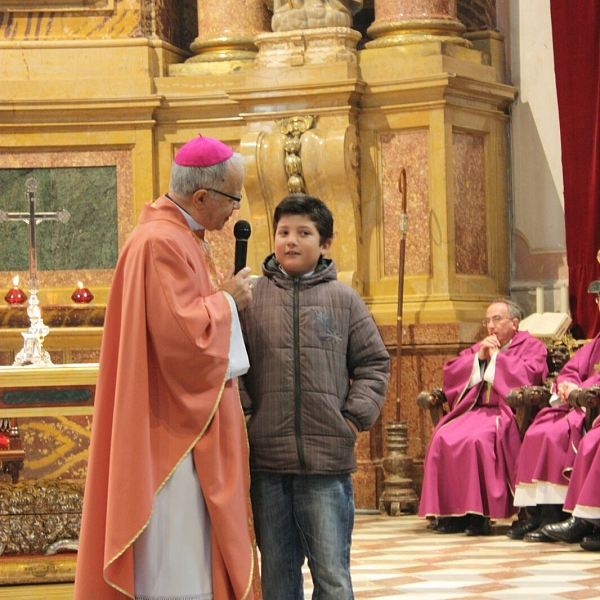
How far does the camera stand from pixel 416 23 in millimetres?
9258

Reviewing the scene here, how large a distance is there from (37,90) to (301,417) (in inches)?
241

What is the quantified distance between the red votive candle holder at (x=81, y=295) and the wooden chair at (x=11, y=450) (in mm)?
1908

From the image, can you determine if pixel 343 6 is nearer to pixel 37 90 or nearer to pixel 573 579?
pixel 37 90

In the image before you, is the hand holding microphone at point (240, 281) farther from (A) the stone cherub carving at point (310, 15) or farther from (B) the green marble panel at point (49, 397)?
(A) the stone cherub carving at point (310, 15)

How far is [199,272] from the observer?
155 inches

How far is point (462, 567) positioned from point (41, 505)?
6.94 feet

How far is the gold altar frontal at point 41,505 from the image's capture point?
560 centimetres

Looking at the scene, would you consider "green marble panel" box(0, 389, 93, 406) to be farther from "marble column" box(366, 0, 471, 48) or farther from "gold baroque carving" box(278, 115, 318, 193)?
"marble column" box(366, 0, 471, 48)

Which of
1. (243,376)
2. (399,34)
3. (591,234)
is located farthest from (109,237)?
(243,376)

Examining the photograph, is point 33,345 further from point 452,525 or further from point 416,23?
point 416,23

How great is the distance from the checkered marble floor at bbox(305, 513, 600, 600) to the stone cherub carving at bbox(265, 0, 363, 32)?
11.1 feet

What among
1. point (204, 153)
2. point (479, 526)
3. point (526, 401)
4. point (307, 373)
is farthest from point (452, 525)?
point (204, 153)

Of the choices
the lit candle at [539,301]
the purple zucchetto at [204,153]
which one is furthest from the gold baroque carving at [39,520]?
the lit candle at [539,301]

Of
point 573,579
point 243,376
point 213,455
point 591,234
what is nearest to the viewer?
point 213,455
